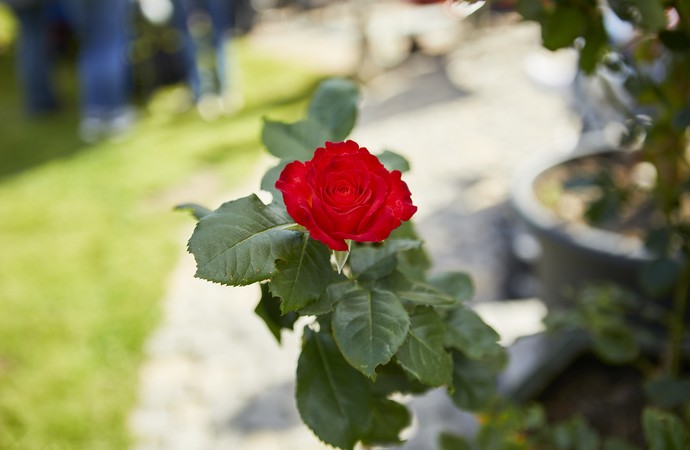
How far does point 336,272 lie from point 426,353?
0.15 m

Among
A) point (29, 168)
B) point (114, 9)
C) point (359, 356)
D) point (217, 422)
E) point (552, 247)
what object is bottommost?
point (217, 422)

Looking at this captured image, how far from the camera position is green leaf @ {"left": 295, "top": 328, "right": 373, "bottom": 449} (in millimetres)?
934

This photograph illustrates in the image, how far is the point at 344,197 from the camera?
2.68ft

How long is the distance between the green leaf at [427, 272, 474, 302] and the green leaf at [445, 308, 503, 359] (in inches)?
3.5

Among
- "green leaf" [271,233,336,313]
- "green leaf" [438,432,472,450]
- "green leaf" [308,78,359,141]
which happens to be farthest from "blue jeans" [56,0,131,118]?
"green leaf" [271,233,336,313]

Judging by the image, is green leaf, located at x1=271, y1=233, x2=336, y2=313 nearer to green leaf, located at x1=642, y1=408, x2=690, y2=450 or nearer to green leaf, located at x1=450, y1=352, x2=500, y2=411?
green leaf, located at x1=450, y1=352, x2=500, y2=411

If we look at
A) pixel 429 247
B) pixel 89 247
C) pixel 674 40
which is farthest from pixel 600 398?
pixel 89 247

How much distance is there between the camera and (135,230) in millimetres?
4074

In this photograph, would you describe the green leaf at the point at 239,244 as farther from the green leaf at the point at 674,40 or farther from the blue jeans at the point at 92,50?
the blue jeans at the point at 92,50

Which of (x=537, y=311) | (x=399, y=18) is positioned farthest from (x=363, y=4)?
(x=537, y=311)

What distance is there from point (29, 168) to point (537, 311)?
12.1 feet

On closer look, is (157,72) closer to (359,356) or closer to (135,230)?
(135,230)

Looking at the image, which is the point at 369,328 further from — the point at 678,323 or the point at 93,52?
the point at 93,52

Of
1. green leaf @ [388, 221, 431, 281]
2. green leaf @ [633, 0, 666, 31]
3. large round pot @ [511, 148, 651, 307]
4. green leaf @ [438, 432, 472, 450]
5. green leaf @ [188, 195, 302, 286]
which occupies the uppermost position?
green leaf @ [633, 0, 666, 31]
